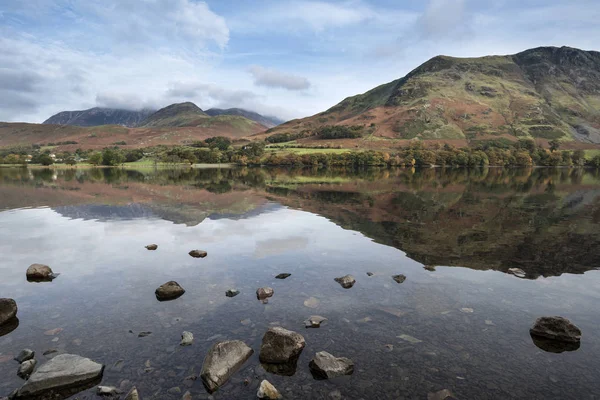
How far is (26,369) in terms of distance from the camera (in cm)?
1170

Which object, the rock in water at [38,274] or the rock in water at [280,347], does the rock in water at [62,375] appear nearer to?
the rock in water at [280,347]

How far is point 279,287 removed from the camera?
19891mm

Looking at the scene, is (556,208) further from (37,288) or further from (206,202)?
(37,288)

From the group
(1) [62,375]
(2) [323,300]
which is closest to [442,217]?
(2) [323,300]

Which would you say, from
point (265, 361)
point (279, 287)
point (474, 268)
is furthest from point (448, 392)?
point (474, 268)

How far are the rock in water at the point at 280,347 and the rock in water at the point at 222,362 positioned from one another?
2.29 ft

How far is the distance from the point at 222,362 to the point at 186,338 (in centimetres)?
284

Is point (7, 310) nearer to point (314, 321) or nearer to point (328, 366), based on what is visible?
point (314, 321)

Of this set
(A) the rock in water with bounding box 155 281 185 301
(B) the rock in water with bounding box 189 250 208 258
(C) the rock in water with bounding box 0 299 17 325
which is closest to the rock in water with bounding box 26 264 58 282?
(C) the rock in water with bounding box 0 299 17 325

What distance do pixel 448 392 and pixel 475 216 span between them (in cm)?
3904

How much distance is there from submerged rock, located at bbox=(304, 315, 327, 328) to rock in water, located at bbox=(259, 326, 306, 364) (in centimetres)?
202

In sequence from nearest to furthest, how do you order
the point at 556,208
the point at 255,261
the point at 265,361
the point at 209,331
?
the point at 265,361 < the point at 209,331 < the point at 255,261 < the point at 556,208

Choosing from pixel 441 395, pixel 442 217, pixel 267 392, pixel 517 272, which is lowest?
pixel 442 217

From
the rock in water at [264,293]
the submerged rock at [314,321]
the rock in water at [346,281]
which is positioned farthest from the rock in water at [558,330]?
the rock in water at [264,293]
